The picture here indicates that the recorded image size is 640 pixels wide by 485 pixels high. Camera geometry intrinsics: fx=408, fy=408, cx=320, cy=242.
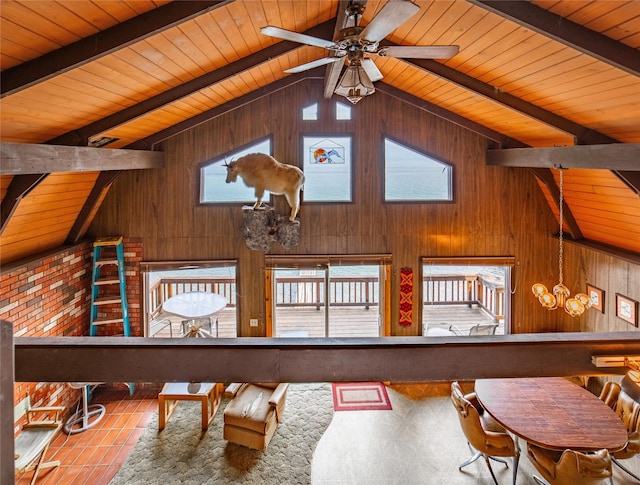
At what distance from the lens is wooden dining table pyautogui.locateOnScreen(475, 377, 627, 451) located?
3574 millimetres

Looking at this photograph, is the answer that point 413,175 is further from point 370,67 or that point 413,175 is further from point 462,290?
point 370,67

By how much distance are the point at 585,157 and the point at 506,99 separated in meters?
1.00

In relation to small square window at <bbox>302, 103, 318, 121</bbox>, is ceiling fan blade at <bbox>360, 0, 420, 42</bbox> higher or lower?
lower

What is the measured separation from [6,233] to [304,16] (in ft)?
12.2

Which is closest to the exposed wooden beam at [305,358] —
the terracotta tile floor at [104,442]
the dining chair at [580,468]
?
the dining chair at [580,468]

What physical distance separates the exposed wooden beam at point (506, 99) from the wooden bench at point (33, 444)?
205 inches

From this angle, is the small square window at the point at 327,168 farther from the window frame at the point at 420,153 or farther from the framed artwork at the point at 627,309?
the framed artwork at the point at 627,309

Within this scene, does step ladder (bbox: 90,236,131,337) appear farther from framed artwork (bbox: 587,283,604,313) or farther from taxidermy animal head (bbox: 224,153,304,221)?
framed artwork (bbox: 587,283,604,313)

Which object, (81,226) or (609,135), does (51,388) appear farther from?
(609,135)

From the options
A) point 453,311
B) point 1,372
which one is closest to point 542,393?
point 453,311

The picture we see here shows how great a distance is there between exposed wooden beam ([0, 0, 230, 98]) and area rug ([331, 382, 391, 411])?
15.0ft

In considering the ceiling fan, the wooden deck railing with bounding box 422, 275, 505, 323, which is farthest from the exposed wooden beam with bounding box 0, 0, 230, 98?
the wooden deck railing with bounding box 422, 275, 505, 323

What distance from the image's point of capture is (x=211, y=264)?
6082mm

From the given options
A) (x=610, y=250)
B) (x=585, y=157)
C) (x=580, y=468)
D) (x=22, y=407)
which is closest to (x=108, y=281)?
(x=22, y=407)
